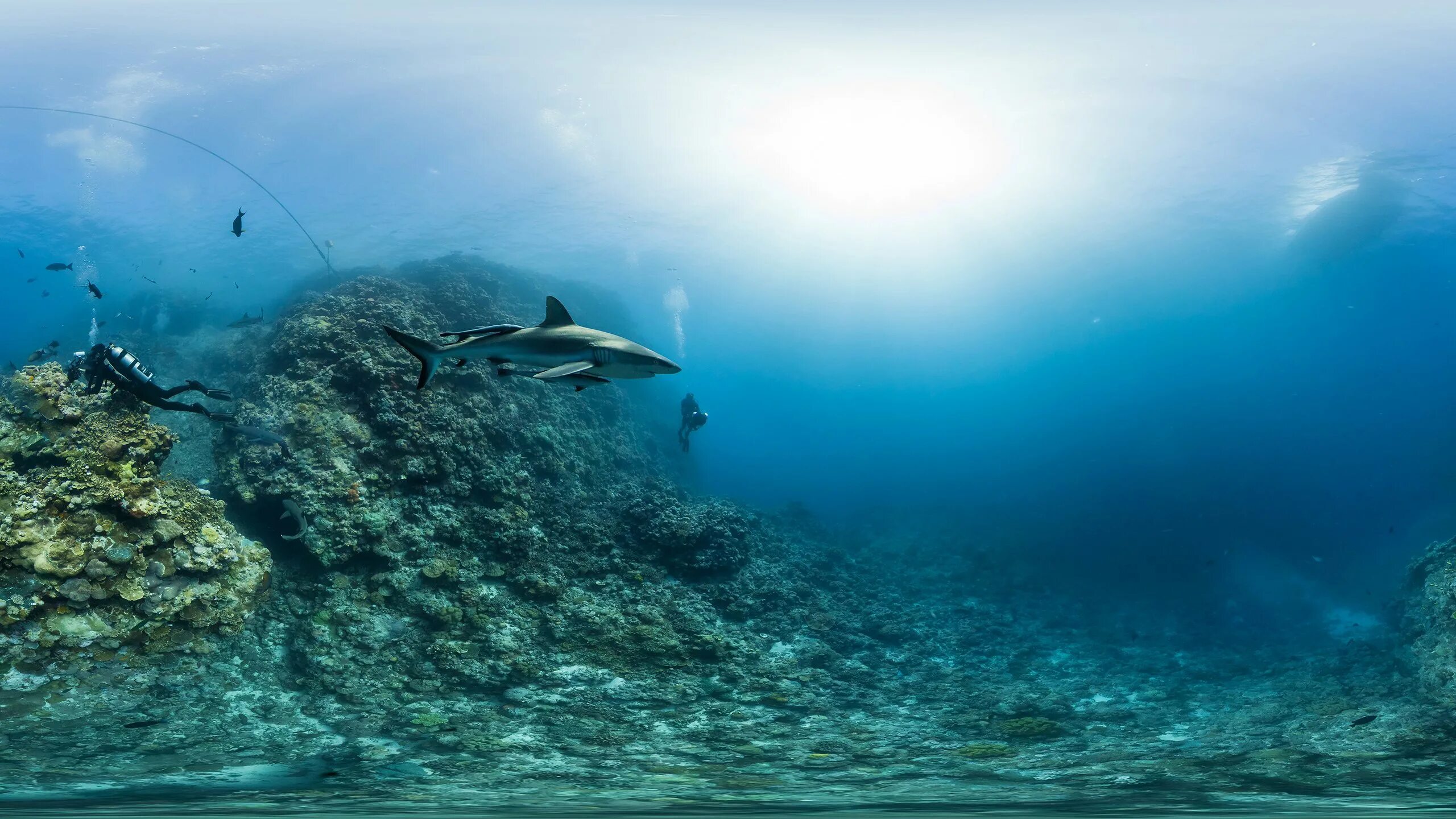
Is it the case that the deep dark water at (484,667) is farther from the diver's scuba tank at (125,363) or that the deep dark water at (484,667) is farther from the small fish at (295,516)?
the diver's scuba tank at (125,363)

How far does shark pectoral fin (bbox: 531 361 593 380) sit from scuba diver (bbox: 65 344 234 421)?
19.3 ft

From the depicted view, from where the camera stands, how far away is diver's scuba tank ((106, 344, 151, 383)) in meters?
6.42

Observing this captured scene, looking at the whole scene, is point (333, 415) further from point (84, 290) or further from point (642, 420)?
point (84, 290)

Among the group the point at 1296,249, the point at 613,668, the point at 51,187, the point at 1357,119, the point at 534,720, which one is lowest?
the point at 534,720

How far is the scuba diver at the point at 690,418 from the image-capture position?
16.5 meters

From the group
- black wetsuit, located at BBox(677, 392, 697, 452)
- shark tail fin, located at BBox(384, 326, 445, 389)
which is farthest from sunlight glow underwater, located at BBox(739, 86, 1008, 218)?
shark tail fin, located at BBox(384, 326, 445, 389)

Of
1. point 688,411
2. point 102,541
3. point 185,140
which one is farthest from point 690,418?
point 185,140

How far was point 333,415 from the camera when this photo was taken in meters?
8.66

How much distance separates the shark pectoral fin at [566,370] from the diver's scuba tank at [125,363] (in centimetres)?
594

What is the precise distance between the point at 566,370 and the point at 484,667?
4.13 m

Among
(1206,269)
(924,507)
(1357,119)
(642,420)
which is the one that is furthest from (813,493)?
(1357,119)

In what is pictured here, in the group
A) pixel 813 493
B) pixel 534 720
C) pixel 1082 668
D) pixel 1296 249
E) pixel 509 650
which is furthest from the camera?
pixel 813 493

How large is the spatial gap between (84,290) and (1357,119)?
51.1 meters

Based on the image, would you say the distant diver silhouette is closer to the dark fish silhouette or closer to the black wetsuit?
the dark fish silhouette
